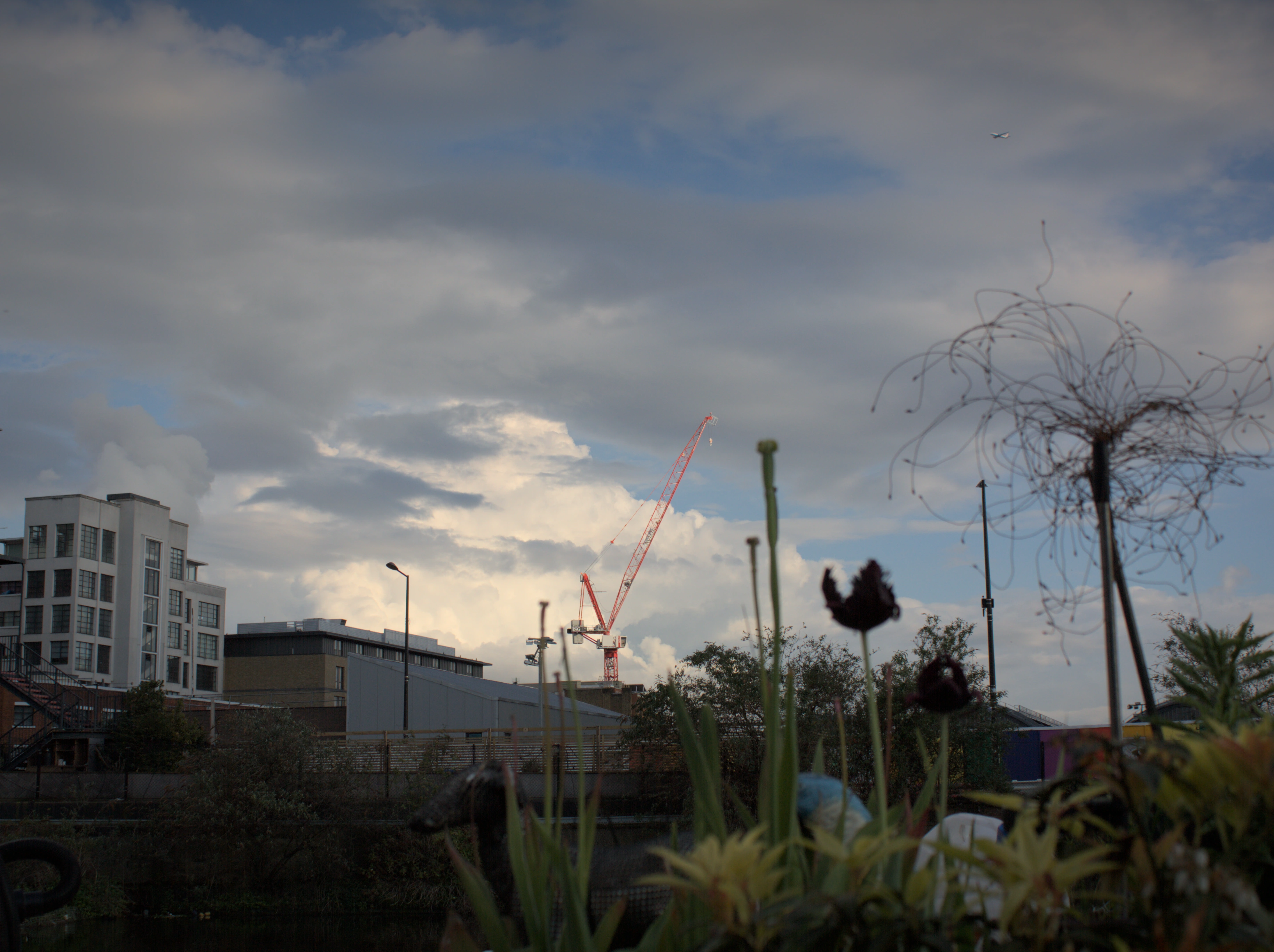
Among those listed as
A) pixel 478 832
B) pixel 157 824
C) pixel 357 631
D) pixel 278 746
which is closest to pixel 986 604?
pixel 278 746

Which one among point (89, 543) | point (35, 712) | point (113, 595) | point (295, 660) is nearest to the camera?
point (35, 712)

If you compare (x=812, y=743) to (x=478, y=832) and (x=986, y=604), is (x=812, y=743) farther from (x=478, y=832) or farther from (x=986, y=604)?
(x=478, y=832)

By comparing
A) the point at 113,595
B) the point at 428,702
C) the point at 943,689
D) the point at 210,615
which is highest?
the point at 113,595

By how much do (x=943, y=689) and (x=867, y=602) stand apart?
371 millimetres

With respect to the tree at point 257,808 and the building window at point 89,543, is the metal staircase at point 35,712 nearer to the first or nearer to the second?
the tree at point 257,808

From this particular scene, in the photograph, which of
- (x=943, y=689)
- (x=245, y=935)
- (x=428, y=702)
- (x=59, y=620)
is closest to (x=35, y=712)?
(x=428, y=702)

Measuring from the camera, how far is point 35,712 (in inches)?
1481

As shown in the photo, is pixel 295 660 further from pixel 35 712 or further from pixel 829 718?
pixel 829 718

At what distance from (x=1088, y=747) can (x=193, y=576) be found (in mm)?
91462

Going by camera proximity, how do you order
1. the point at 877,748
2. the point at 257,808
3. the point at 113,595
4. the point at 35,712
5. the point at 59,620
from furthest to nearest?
the point at 113,595 → the point at 59,620 → the point at 35,712 → the point at 257,808 → the point at 877,748

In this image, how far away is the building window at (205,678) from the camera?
264 ft

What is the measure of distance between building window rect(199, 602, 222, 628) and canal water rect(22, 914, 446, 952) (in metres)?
62.4

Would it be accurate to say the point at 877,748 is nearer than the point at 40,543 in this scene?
Yes

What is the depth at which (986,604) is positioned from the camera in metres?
28.8
